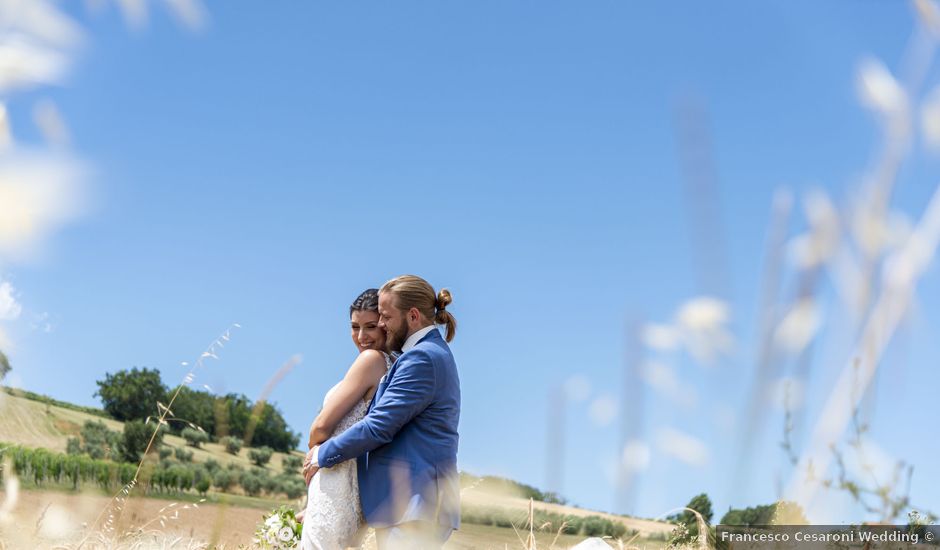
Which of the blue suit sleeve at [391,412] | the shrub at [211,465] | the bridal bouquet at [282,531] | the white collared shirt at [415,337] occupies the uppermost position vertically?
the shrub at [211,465]

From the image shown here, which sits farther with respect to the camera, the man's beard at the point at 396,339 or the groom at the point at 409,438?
the man's beard at the point at 396,339

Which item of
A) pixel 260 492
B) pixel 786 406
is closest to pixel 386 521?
pixel 786 406

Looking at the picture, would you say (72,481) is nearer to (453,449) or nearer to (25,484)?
(25,484)

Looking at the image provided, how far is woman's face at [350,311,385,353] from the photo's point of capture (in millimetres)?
3902

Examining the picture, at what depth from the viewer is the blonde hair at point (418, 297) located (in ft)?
12.1

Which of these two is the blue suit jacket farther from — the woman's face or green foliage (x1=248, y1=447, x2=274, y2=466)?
green foliage (x1=248, y1=447, x2=274, y2=466)

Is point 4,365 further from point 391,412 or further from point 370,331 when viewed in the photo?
point 370,331

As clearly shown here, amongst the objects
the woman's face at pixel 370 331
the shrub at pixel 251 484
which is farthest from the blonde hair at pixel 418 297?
the shrub at pixel 251 484

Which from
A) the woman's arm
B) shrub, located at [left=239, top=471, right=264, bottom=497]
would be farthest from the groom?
Result: shrub, located at [left=239, top=471, right=264, bottom=497]

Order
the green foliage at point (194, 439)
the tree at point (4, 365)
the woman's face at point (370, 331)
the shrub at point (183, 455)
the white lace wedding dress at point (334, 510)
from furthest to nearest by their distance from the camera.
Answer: the green foliage at point (194, 439) < the shrub at point (183, 455) < the woman's face at point (370, 331) < the white lace wedding dress at point (334, 510) < the tree at point (4, 365)

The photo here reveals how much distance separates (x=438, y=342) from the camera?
12.0ft

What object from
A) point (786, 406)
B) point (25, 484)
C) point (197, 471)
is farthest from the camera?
point (197, 471)

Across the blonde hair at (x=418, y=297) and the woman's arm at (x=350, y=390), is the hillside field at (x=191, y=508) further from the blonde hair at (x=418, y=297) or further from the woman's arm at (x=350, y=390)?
the blonde hair at (x=418, y=297)

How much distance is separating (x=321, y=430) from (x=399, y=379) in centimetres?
50
